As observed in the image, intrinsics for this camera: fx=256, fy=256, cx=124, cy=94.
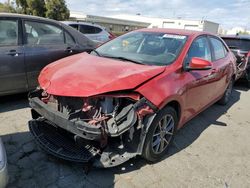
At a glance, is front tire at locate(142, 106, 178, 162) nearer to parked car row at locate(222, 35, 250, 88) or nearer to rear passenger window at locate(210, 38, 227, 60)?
rear passenger window at locate(210, 38, 227, 60)

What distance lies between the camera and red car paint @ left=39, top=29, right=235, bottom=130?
9.16ft

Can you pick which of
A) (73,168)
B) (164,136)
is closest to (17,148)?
(73,168)

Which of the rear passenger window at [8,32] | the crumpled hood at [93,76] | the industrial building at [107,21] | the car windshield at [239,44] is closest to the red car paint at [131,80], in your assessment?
the crumpled hood at [93,76]

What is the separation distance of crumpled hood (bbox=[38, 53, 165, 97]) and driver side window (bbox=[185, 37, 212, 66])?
752 millimetres

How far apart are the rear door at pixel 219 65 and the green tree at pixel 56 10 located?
2923 centimetres

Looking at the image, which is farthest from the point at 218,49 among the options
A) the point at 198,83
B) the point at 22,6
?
the point at 22,6

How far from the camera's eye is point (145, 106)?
9.13 ft

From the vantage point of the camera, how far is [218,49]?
201 inches

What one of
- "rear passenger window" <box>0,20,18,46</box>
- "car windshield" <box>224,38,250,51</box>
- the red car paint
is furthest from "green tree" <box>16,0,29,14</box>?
the red car paint

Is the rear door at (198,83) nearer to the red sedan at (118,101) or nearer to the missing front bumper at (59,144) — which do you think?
the red sedan at (118,101)

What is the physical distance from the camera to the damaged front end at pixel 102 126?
268 cm

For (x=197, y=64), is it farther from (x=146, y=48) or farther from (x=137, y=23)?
(x=137, y=23)

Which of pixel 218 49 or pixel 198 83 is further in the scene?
pixel 218 49

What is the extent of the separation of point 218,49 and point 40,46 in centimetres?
349
